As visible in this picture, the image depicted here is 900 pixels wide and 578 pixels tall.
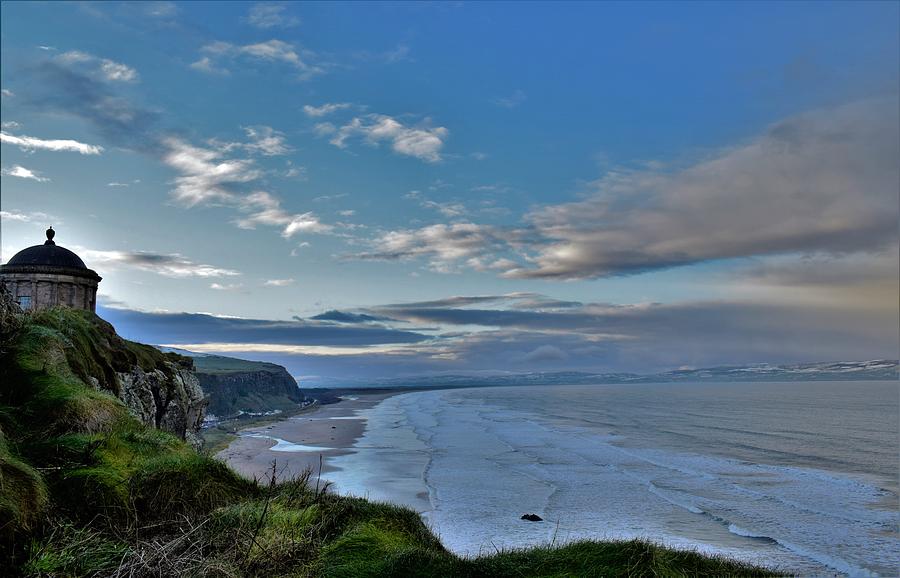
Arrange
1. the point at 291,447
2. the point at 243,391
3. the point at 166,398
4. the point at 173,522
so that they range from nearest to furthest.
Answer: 1. the point at 173,522
2. the point at 166,398
3. the point at 291,447
4. the point at 243,391

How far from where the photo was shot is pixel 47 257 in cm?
3900

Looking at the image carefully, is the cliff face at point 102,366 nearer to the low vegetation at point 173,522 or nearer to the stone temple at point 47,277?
the low vegetation at point 173,522

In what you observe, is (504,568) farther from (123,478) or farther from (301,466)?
(301,466)

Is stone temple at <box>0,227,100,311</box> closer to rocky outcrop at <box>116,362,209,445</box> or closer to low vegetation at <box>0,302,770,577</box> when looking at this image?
rocky outcrop at <box>116,362,209,445</box>

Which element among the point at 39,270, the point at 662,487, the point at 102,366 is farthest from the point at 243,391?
the point at 662,487

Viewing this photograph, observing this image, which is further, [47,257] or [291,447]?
[291,447]

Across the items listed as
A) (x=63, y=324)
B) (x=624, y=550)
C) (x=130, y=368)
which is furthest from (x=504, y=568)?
(x=130, y=368)

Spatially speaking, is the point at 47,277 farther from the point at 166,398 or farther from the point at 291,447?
the point at 291,447

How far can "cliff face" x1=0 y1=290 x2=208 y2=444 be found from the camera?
14187 millimetres

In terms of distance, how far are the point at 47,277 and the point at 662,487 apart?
139 ft

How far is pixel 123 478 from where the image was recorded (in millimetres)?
9852

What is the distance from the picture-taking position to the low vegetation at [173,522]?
7.66 meters

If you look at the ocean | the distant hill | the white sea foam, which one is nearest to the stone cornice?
the white sea foam

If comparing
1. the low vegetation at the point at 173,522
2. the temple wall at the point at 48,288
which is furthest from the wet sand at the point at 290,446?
the low vegetation at the point at 173,522
